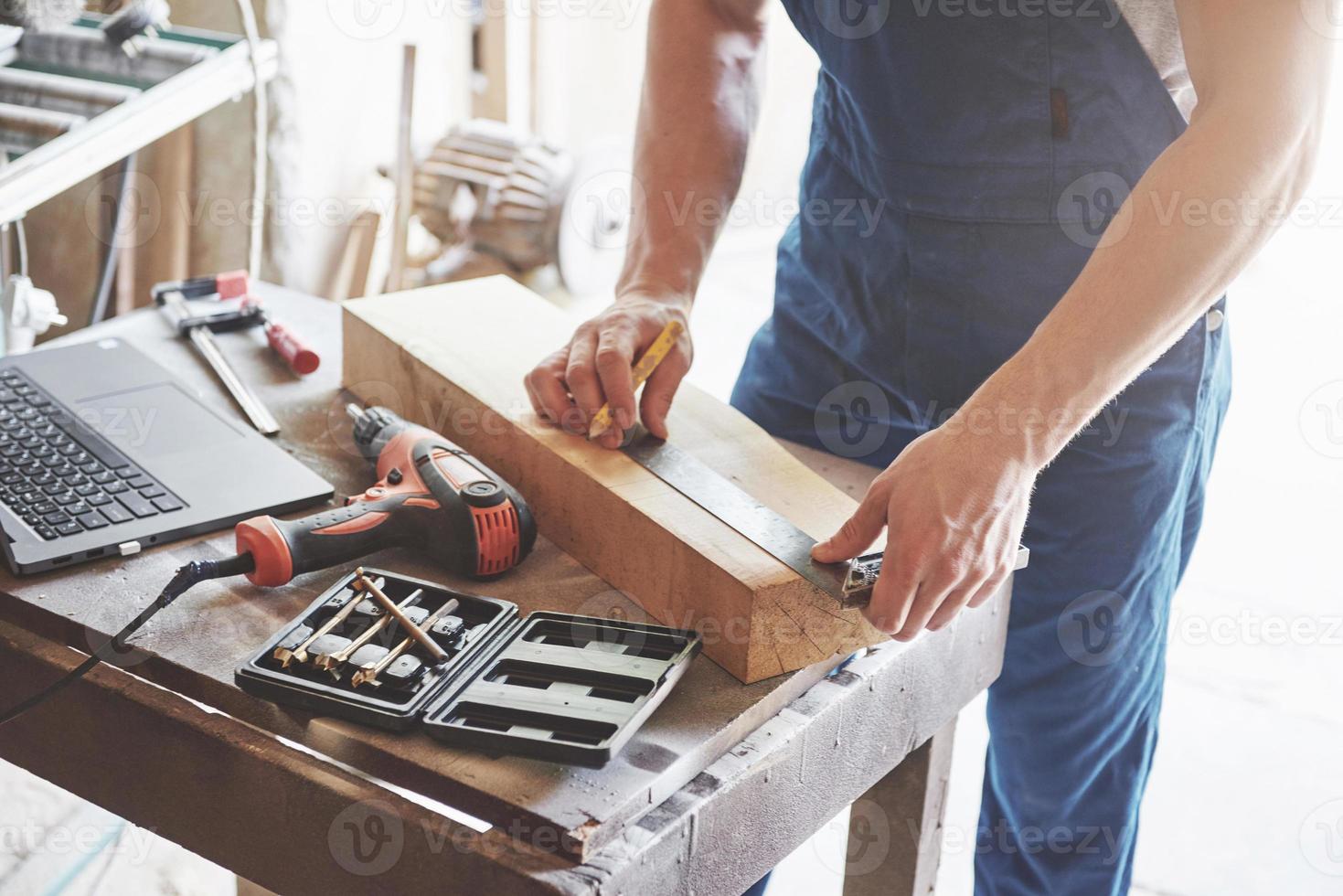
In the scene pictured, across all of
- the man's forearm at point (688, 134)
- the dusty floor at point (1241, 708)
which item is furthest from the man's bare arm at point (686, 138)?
the dusty floor at point (1241, 708)

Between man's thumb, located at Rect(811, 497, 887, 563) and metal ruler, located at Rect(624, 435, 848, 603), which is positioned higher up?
man's thumb, located at Rect(811, 497, 887, 563)

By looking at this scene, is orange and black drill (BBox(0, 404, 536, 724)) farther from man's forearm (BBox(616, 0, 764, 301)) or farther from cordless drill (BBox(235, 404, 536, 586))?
man's forearm (BBox(616, 0, 764, 301))

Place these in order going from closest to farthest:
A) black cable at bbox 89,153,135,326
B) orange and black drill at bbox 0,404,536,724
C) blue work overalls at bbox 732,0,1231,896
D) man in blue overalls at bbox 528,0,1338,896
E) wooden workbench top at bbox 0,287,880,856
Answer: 1. wooden workbench top at bbox 0,287,880,856
2. man in blue overalls at bbox 528,0,1338,896
3. orange and black drill at bbox 0,404,536,724
4. blue work overalls at bbox 732,0,1231,896
5. black cable at bbox 89,153,135,326

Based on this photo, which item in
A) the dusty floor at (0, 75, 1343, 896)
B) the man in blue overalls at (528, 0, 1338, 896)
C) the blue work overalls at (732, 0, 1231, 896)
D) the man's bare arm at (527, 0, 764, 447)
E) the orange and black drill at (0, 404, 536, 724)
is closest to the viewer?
the man in blue overalls at (528, 0, 1338, 896)

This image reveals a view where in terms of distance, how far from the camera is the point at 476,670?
0.91 m

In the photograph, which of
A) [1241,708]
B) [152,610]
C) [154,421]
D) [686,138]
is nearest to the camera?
[152,610]

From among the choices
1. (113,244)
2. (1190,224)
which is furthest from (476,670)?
(113,244)

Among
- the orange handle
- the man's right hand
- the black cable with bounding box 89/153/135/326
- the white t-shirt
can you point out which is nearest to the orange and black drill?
the man's right hand

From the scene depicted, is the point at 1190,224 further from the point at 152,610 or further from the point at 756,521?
the point at 152,610

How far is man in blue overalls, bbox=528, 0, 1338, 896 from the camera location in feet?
3.05

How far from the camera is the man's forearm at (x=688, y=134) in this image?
1405 mm

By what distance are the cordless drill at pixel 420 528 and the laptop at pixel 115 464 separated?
12 cm

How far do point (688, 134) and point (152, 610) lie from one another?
810 mm

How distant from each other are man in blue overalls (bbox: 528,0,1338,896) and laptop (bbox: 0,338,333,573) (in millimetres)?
304
